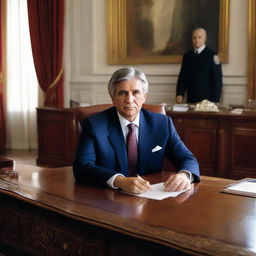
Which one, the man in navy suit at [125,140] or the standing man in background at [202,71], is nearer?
the man in navy suit at [125,140]

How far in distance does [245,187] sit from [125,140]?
65 centimetres

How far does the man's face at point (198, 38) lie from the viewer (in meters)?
6.05

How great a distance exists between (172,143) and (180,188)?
1.78ft

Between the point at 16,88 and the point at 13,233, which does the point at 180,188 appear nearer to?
the point at 13,233

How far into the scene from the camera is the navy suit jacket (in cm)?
216

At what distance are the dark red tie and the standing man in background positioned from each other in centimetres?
393

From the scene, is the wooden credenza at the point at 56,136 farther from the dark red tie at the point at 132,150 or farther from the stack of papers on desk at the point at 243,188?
the stack of papers on desk at the point at 243,188

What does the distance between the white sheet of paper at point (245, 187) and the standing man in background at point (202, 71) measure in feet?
13.5

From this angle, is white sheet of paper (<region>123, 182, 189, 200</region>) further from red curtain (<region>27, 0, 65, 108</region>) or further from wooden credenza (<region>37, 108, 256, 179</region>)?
red curtain (<region>27, 0, 65, 108</region>)

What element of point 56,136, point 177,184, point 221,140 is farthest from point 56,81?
point 177,184

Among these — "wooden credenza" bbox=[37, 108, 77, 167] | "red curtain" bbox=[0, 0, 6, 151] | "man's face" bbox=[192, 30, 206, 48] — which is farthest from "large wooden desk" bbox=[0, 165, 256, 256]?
"red curtain" bbox=[0, 0, 6, 151]

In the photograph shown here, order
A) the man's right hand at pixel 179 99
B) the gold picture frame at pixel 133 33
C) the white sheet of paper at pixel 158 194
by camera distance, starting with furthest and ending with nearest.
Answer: the gold picture frame at pixel 133 33 < the man's right hand at pixel 179 99 < the white sheet of paper at pixel 158 194

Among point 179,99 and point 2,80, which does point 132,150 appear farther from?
point 2,80

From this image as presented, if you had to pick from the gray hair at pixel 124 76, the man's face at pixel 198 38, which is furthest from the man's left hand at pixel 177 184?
the man's face at pixel 198 38
